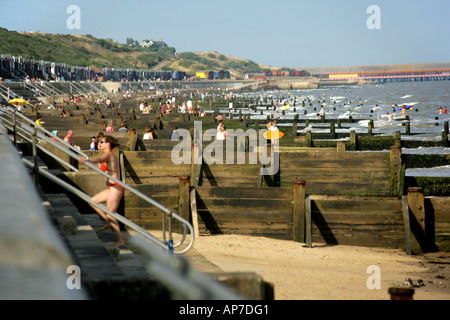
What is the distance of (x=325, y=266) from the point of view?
10141mm

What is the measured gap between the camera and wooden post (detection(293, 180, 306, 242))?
447 inches

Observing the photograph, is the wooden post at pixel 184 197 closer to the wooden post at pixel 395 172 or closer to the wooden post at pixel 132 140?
the wooden post at pixel 395 172

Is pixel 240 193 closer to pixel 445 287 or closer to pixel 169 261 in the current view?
pixel 445 287

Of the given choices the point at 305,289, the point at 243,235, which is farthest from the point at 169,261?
the point at 243,235

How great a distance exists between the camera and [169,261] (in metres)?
5.00

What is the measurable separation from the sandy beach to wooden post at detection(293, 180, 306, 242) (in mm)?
234

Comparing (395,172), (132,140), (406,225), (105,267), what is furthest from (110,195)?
(132,140)

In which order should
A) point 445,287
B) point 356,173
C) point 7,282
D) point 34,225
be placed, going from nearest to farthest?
point 7,282, point 34,225, point 445,287, point 356,173

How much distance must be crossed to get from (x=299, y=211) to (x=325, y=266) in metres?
1.59

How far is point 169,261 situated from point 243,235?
6935 mm

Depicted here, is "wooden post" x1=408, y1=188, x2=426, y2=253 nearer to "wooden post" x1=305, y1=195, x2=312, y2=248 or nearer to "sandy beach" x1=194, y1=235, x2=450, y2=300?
"sandy beach" x1=194, y1=235, x2=450, y2=300

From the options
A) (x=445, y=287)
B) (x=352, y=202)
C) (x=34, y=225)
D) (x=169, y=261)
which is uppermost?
(x=34, y=225)

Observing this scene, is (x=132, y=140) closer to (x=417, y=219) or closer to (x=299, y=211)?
(x=299, y=211)

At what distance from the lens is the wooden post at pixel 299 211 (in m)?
11.3
